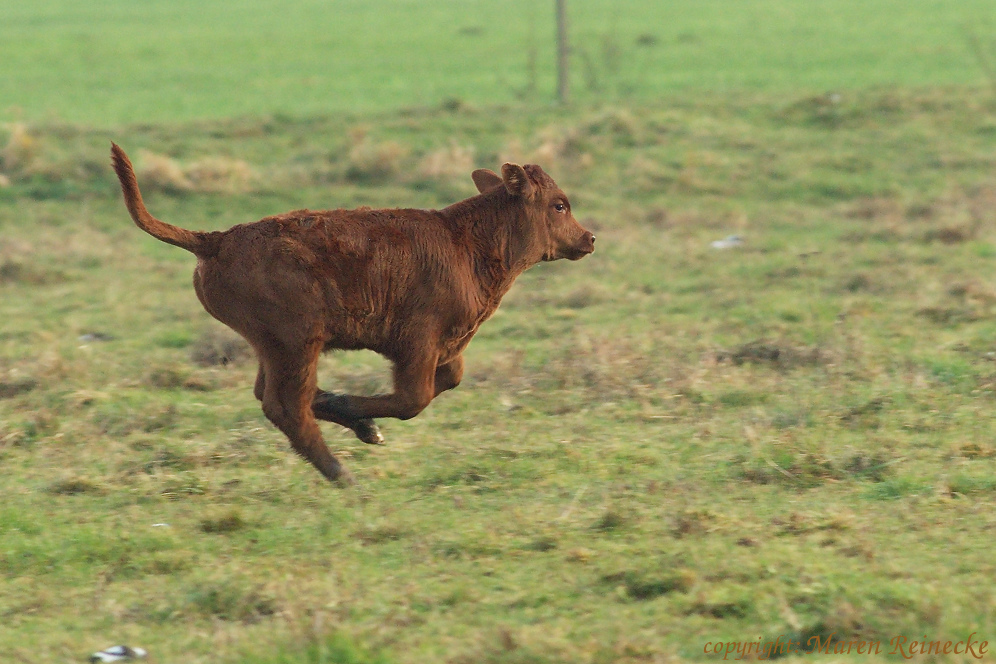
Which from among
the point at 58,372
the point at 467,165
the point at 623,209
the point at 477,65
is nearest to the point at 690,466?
the point at 58,372

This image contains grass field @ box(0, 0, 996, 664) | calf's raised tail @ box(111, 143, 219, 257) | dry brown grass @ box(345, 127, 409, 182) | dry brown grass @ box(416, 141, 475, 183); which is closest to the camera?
grass field @ box(0, 0, 996, 664)

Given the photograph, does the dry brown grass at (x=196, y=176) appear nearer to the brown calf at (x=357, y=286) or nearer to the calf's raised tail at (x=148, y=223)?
the brown calf at (x=357, y=286)

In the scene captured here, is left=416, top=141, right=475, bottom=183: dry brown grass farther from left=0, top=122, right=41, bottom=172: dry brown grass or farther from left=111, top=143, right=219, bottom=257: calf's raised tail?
left=111, top=143, right=219, bottom=257: calf's raised tail

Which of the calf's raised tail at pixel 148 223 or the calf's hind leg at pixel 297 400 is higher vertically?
the calf's raised tail at pixel 148 223

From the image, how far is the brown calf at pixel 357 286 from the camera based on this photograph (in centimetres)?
602

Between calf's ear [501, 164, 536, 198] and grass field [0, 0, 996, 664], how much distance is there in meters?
1.33

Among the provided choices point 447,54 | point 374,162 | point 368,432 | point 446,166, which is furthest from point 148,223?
point 447,54

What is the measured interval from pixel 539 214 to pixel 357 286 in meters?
1.26

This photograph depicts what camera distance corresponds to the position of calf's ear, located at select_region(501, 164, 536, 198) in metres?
6.78

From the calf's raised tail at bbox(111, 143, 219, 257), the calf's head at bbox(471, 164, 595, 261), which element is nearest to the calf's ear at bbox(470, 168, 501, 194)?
the calf's head at bbox(471, 164, 595, 261)

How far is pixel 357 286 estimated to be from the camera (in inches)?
244

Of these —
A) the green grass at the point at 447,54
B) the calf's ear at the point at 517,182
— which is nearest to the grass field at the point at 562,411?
the calf's ear at the point at 517,182

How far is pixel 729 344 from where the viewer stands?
9.06 metres

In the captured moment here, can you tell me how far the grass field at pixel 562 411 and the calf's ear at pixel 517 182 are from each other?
1332 millimetres
